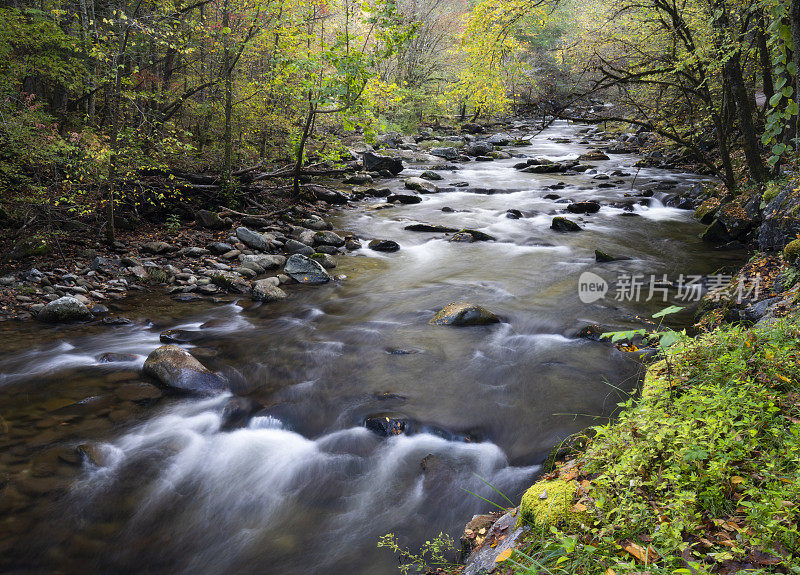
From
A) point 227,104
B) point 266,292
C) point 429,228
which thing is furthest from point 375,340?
point 227,104

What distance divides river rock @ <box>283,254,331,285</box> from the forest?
0.07 metres

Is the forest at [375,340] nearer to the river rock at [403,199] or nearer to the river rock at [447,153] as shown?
the river rock at [403,199]

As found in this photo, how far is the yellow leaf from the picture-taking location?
2274mm

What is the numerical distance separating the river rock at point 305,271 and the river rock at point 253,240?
51.5 inches

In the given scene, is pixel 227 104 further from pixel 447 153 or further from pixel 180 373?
pixel 447 153

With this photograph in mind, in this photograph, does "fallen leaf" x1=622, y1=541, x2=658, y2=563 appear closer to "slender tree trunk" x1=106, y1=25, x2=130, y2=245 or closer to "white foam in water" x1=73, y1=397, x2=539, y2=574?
"white foam in water" x1=73, y1=397, x2=539, y2=574

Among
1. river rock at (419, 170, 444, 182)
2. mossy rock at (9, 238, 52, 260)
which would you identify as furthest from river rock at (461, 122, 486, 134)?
mossy rock at (9, 238, 52, 260)

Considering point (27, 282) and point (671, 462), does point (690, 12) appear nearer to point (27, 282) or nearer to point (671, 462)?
point (671, 462)

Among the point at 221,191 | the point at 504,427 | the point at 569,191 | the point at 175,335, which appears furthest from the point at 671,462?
the point at 569,191

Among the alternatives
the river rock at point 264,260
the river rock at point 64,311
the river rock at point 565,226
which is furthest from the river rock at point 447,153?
the river rock at point 64,311

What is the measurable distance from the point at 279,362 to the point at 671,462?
4.66 meters

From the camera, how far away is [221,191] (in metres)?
11.6

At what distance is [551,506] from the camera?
7.72ft

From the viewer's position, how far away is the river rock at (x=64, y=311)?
6590 mm
